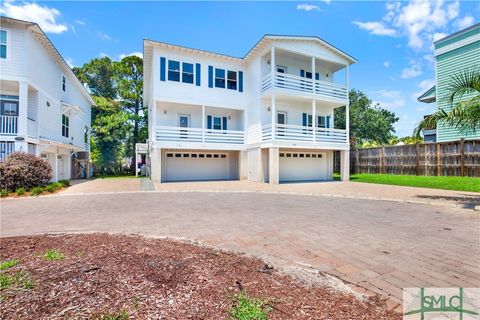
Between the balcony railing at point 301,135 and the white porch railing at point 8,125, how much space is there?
51.5 feet

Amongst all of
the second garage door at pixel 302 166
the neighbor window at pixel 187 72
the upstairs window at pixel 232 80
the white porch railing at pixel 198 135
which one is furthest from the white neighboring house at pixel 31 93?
the second garage door at pixel 302 166

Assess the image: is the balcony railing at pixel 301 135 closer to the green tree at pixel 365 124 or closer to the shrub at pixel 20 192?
the green tree at pixel 365 124

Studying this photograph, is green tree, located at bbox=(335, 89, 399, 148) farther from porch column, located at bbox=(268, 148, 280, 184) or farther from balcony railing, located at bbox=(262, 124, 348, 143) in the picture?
porch column, located at bbox=(268, 148, 280, 184)

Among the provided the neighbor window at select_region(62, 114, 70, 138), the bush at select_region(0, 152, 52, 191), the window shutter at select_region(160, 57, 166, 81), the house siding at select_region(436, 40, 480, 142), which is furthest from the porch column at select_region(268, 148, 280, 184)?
the neighbor window at select_region(62, 114, 70, 138)

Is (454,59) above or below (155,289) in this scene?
above

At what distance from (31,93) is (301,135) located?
61.1 ft

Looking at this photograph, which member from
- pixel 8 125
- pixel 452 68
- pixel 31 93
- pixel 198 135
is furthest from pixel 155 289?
pixel 452 68

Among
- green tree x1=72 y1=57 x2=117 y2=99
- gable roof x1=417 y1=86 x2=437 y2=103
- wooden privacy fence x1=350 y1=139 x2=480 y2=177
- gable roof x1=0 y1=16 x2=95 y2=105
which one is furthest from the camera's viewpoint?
green tree x1=72 y1=57 x2=117 y2=99

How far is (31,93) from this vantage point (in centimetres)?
1639

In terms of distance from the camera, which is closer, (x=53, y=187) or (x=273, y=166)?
(x=53, y=187)

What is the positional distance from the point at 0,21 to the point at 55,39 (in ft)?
14.7

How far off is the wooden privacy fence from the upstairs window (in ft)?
40.3

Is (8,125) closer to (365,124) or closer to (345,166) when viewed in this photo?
(345,166)

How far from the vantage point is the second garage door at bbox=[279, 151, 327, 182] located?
20.0 metres
